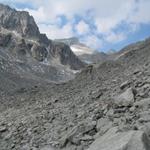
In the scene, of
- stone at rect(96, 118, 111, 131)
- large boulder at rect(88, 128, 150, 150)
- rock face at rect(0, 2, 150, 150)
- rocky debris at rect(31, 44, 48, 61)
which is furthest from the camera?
rocky debris at rect(31, 44, 48, 61)

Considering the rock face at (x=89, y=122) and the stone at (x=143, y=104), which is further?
the stone at (x=143, y=104)

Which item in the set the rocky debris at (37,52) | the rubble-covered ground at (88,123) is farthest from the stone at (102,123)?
the rocky debris at (37,52)

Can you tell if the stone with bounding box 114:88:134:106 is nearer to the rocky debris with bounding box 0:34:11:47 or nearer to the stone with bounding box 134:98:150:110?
the stone with bounding box 134:98:150:110

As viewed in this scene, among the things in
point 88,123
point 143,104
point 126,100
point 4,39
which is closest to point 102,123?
point 88,123

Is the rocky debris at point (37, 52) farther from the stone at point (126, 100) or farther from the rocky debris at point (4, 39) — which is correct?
the stone at point (126, 100)

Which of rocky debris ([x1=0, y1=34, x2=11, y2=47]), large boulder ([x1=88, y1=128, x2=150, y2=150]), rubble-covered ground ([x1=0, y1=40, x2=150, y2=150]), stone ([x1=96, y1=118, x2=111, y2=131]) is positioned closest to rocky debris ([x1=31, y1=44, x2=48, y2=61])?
rocky debris ([x1=0, y1=34, x2=11, y2=47])

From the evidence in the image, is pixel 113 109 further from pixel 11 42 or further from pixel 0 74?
pixel 11 42

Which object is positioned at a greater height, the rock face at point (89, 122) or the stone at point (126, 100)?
the stone at point (126, 100)

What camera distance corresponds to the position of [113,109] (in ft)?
45.2

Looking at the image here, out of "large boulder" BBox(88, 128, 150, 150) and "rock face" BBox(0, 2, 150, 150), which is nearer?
"large boulder" BBox(88, 128, 150, 150)

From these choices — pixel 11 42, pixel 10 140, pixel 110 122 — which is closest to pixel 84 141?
pixel 110 122

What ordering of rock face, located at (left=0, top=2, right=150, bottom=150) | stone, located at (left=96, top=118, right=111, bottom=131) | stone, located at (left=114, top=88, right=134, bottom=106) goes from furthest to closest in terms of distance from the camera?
stone, located at (left=114, top=88, right=134, bottom=106)
stone, located at (left=96, top=118, right=111, bottom=131)
rock face, located at (left=0, top=2, right=150, bottom=150)

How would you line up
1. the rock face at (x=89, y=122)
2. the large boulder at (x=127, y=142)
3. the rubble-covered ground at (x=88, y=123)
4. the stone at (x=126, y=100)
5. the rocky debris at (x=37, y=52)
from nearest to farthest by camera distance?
the large boulder at (x=127, y=142) < the rubble-covered ground at (x=88, y=123) < the rock face at (x=89, y=122) < the stone at (x=126, y=100) < the rocky debris at (x=37, y=52)

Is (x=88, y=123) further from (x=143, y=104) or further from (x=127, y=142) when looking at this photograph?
(x=127, y=142)
